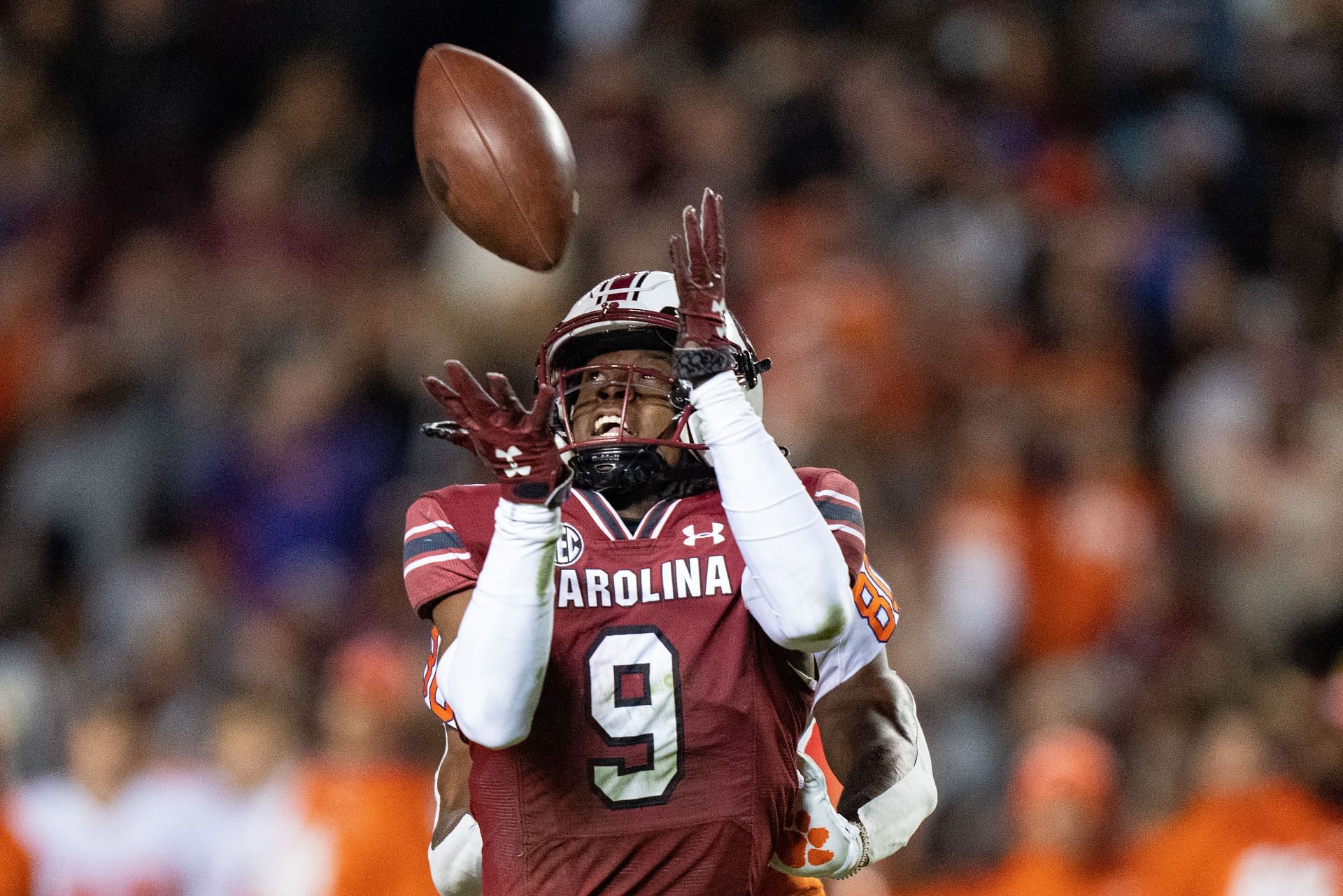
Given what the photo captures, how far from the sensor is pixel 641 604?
286 cm

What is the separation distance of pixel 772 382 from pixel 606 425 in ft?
13.1

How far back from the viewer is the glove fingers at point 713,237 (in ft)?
9.14

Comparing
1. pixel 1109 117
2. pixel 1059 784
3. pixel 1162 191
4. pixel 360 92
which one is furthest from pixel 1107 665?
pixel 360 92

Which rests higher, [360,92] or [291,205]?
[360,92]

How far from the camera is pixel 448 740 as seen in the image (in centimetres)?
352

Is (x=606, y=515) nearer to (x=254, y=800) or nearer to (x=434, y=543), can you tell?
(x=434, y=543)

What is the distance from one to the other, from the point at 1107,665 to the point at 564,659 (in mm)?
4085

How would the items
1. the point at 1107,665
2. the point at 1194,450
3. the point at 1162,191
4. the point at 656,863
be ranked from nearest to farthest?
the point at 656,863 < the point at 1107,665 < the point at 1194,450 < the point at 1162,191

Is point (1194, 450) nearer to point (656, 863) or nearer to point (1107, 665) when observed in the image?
point (1107, 665)

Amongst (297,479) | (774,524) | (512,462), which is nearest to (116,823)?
(297,479)

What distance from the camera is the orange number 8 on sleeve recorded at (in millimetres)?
3125

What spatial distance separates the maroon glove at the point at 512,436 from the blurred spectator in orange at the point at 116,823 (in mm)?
4451

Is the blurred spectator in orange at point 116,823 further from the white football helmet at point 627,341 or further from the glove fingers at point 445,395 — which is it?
the glove fingers at point 445,395

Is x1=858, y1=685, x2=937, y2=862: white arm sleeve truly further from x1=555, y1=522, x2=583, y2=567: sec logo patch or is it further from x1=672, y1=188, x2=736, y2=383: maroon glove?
x1=672, y1=188, x2=736, y2=383: maroon glove
